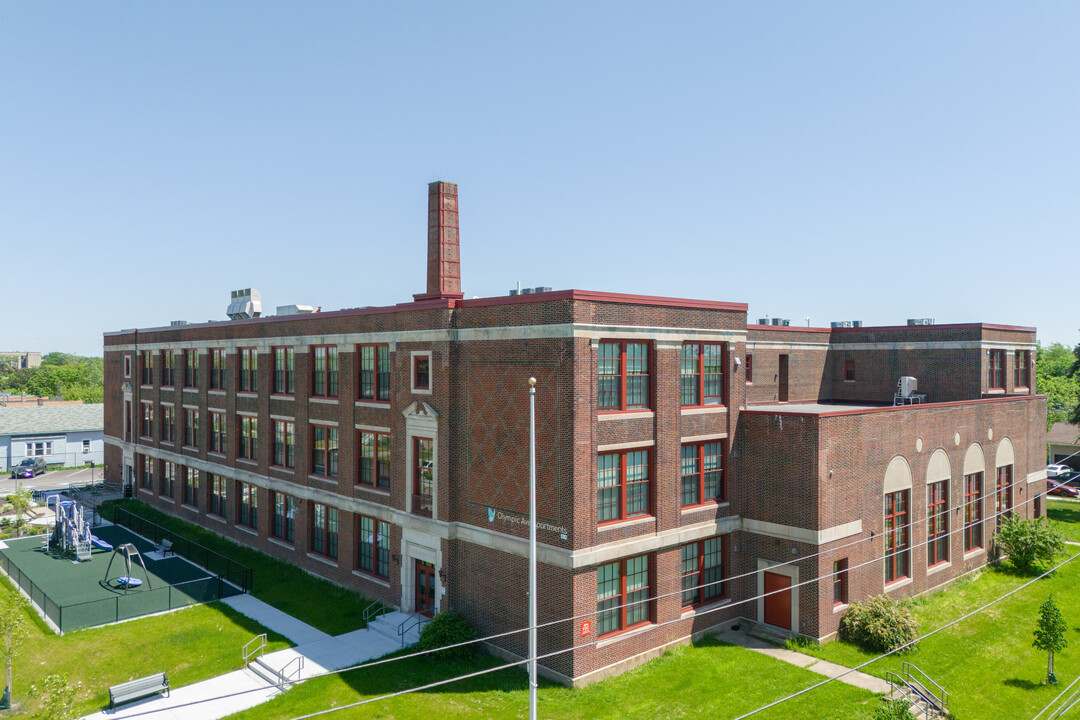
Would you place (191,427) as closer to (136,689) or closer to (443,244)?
(136,689)

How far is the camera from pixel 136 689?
2156cm

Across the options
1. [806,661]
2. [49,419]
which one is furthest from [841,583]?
[49,419]

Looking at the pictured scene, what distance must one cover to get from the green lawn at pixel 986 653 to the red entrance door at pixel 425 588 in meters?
13.7

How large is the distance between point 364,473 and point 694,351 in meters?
15.3

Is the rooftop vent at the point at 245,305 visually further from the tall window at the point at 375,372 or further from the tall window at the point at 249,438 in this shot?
the tall window at the point at 375,372

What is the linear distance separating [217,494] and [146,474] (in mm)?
12247

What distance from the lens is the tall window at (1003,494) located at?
1425 inches

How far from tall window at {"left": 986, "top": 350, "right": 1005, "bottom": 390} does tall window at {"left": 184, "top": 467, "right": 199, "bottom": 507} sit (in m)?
47.5

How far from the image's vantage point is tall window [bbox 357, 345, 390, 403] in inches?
1172

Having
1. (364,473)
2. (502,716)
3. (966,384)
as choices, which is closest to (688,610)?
(502,716)

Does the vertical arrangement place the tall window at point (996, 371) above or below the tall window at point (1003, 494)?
above

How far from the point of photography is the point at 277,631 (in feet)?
87.8

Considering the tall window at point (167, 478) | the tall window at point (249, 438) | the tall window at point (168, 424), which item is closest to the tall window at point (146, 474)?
the tall window at point (167, 478)

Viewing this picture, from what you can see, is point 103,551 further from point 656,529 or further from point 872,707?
point 872,707
